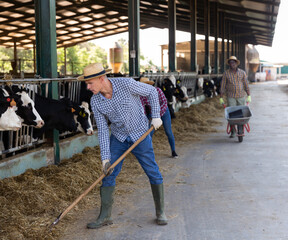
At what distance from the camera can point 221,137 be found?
33.0 feet

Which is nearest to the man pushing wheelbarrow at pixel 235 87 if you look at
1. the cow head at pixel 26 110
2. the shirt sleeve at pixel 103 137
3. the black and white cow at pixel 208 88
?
the cow head at pixel 26 110

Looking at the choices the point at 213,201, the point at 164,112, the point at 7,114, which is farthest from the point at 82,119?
the point at 213,201

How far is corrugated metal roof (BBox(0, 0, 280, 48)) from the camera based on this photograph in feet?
74.3

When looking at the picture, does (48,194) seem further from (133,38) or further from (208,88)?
(208,88)

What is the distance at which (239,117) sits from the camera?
9.65m

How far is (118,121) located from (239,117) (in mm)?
5889

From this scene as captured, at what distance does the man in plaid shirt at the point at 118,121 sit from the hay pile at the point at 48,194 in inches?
22.0

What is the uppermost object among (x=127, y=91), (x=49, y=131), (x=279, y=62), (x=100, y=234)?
(x=279, y=62)

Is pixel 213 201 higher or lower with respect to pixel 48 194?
lower

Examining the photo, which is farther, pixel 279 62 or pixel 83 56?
pixel 279 62

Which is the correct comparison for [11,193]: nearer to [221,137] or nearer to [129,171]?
[129,171]

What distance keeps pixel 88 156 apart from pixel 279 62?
236 ft

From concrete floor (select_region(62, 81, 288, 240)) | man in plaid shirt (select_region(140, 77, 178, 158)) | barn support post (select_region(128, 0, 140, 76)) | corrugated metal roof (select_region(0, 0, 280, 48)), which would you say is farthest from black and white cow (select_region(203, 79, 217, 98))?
man in plaid shirt (select_region(140, 77, 178, 158))

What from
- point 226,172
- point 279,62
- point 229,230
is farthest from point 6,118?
point 279,62
